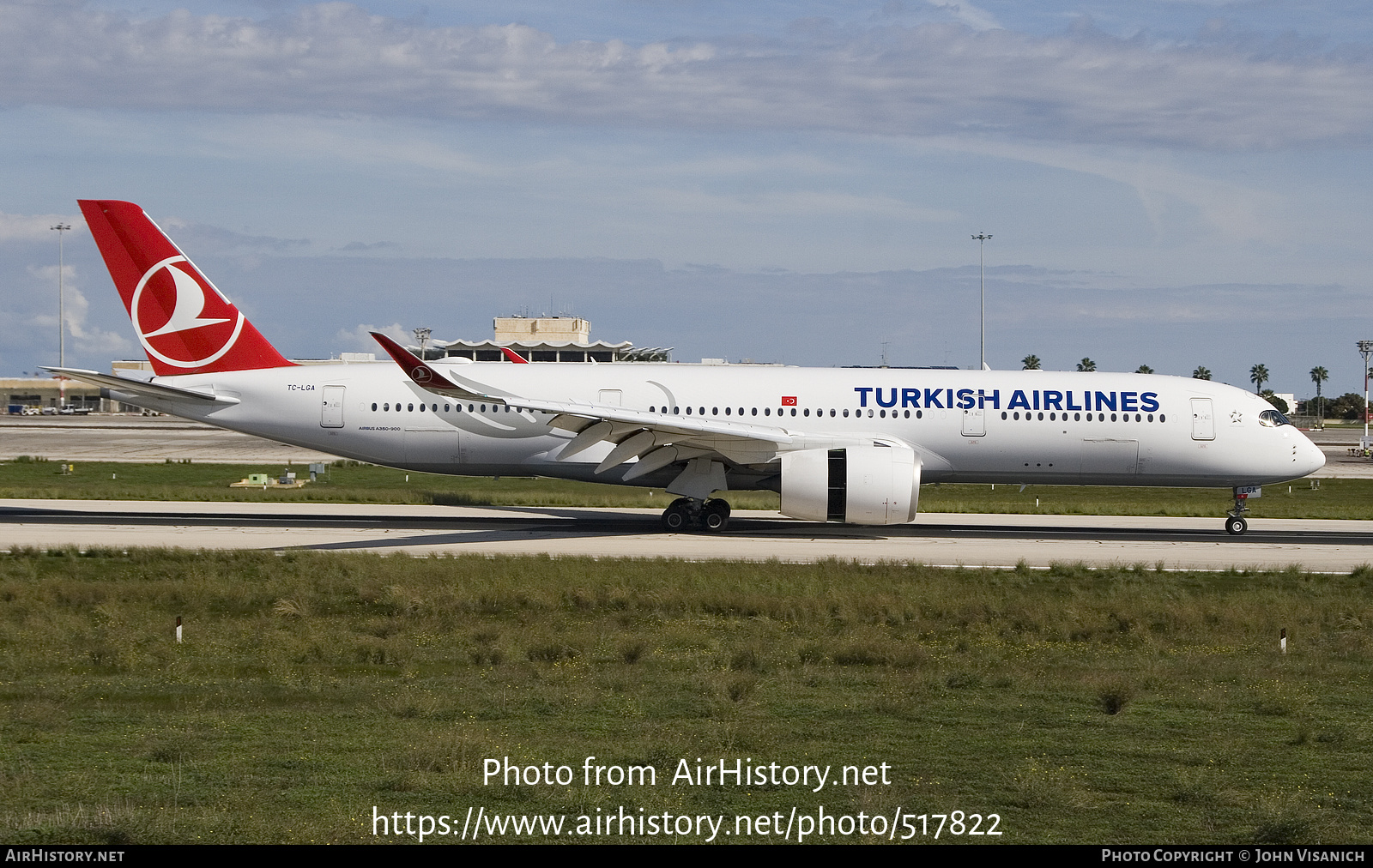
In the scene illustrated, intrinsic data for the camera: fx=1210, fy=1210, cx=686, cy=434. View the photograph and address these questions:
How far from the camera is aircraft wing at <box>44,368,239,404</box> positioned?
2555cm

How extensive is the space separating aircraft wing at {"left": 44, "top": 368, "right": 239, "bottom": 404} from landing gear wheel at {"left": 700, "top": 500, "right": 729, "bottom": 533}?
38.2 ft

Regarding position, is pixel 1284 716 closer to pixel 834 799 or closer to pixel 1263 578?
pixel 834 799

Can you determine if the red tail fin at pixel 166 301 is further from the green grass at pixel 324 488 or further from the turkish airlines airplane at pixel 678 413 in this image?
the green grass at pixel 324 488

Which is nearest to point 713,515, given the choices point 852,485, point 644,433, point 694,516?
point 694,516

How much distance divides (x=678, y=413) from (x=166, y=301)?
12628 millimetres

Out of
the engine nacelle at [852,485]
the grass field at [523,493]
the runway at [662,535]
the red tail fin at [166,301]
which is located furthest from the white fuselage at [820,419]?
the grass field at [523,493]

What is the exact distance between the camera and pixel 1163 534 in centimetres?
3002

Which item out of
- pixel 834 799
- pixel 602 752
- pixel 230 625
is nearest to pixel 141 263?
pixel 230 625

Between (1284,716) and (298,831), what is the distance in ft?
30.7

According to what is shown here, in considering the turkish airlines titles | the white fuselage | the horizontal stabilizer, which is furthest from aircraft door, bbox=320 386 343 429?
the turkish airlines titles

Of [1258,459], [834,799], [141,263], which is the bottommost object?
[834,799]

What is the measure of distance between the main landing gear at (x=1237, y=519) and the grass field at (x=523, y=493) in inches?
215

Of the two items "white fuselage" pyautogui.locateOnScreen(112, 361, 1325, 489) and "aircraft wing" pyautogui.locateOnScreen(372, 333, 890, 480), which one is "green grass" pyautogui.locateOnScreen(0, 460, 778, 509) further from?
"aircraft wing" pyautogui.locateOnScreen(372, 333, 890, 480)

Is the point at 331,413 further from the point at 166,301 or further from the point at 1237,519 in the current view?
the point at 1237,519
